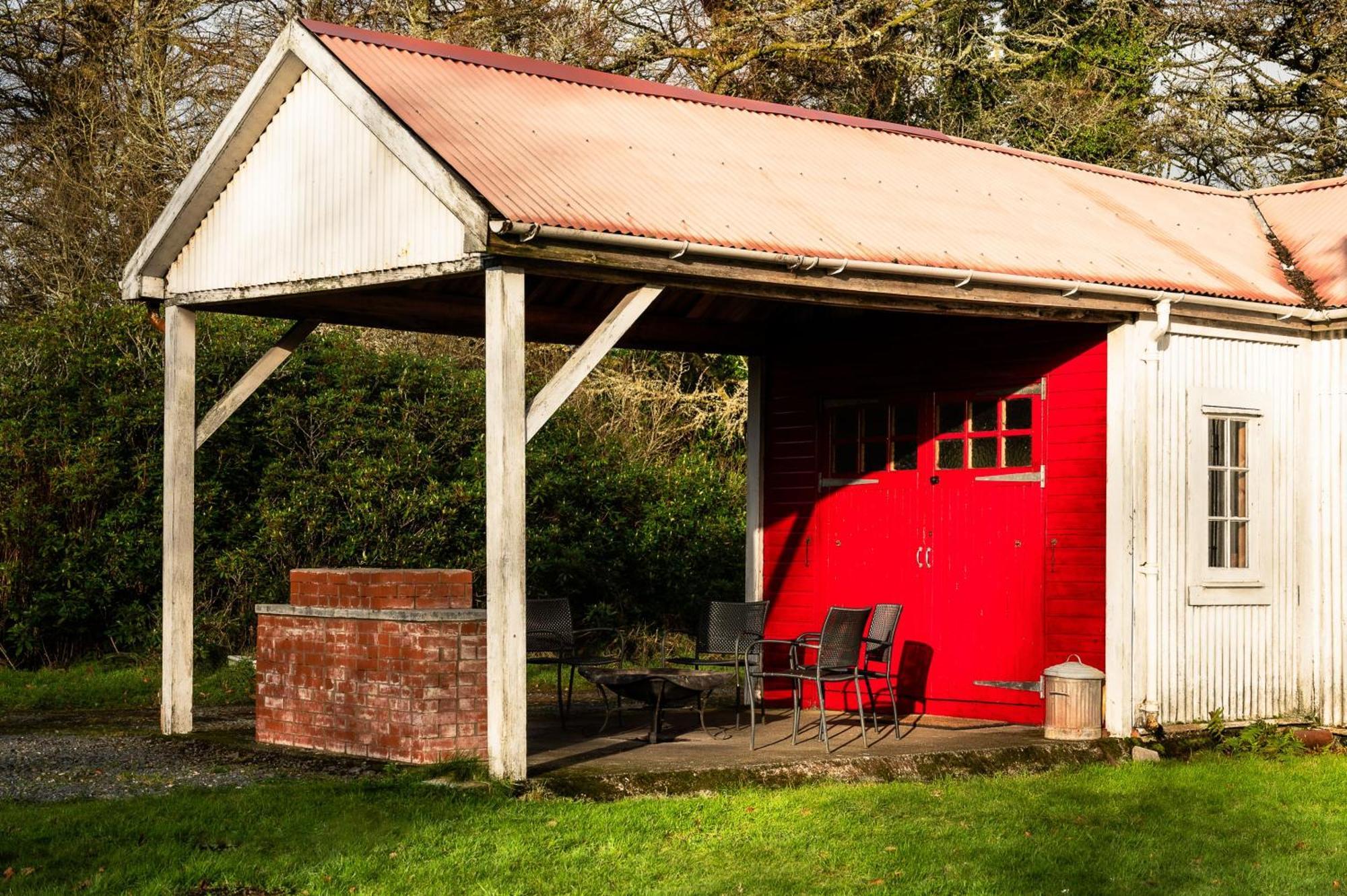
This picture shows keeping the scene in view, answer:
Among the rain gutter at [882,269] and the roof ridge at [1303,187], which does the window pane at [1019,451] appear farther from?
the roof ridge at [1303,187]

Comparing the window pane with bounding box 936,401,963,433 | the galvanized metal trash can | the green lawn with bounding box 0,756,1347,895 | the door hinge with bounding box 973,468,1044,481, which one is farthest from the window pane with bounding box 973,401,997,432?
the green lawn with bounding box 0,756,1347,895

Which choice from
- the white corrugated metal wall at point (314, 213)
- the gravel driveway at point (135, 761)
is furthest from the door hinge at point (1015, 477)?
the gravel driveway at point (135, 761)

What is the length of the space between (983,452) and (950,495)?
40 cm

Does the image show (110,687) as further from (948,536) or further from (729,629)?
(948,536)

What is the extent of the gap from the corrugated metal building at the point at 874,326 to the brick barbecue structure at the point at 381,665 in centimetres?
88

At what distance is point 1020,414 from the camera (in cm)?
1210

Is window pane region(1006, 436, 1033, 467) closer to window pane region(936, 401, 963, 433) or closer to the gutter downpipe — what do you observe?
window pane region(936, 401, 963, 433)

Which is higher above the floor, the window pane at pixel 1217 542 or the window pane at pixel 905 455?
the window pane at pixel 905 455

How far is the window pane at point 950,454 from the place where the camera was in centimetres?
1240

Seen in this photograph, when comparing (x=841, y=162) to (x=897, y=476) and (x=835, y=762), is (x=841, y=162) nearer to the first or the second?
(x=897, y=476)

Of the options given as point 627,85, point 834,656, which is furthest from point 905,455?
point 627,85

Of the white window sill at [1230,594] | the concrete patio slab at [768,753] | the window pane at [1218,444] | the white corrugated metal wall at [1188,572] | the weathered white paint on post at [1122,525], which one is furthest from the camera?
the window pane at [1218,444]

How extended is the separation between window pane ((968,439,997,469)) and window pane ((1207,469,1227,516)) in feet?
4.95

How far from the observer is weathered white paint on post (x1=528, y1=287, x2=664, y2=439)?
8.90m
